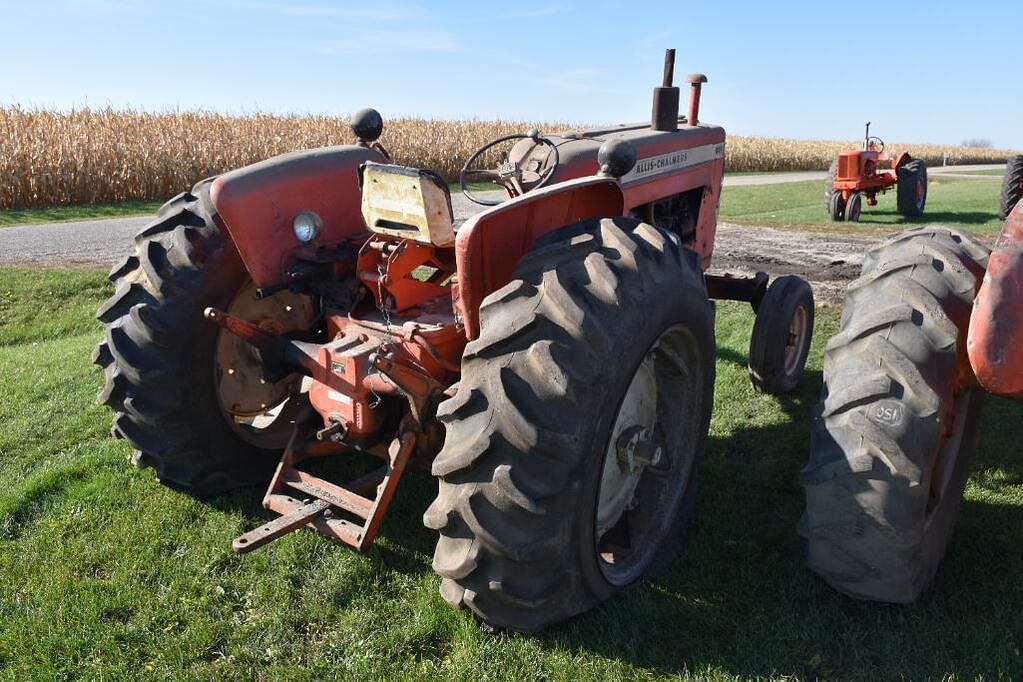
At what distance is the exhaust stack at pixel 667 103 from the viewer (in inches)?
185

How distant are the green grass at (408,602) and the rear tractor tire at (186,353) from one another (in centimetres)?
26

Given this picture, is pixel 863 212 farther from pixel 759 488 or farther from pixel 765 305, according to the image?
pixel 759 488

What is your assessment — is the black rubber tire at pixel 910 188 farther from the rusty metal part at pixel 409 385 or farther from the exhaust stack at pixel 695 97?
the rusty metal part at pixel 409 385

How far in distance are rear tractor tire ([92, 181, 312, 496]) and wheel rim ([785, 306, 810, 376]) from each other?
3026 millimetres

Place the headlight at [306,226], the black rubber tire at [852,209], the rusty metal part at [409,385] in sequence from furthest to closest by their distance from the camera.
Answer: the black rubber tire at [852,209]
the headlight at [306,226]
the rusty metal part at [409,385]

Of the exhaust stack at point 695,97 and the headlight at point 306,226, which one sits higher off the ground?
the exhaust stack at point 695,97

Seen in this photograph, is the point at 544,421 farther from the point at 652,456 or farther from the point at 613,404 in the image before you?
the point at 652,456

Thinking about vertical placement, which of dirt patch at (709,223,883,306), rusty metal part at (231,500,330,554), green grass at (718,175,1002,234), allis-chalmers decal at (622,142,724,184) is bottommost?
rusty metal part at (231,500,330,554)

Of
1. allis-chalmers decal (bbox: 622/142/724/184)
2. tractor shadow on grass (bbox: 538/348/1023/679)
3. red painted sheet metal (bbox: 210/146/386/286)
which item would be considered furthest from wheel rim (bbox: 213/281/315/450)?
allis-chalmers decal (bbox: 622/142/724/184)

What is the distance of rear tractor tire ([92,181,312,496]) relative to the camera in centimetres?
319

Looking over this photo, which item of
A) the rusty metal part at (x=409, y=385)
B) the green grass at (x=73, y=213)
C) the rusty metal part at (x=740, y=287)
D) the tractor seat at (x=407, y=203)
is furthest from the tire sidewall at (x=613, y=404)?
the green grass at (x=73, y=213)

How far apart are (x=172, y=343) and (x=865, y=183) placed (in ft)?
49.6

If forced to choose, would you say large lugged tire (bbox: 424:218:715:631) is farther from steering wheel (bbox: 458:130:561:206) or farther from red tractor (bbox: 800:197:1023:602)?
steering wheel (bbox: 458:130:561:206)

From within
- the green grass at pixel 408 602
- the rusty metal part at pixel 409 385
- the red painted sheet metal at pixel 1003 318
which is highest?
the red painted sheet metal at pixel 1003 318
